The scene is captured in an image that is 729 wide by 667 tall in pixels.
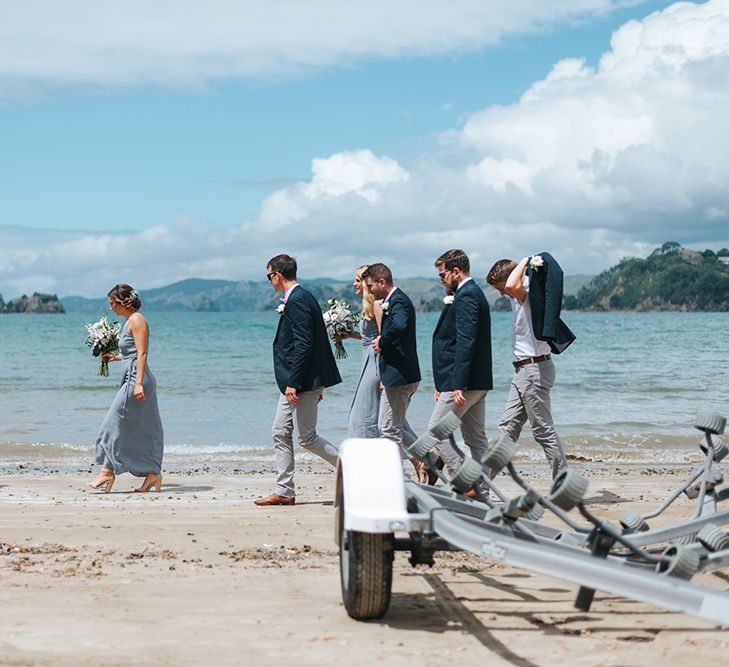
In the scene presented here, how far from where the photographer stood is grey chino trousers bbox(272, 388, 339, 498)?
29.5ft

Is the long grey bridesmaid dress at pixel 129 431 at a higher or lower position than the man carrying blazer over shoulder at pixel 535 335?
lower

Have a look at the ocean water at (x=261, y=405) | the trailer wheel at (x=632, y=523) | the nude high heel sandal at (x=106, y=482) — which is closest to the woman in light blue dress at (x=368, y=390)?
the nude high heel sandal at (x=106, y=482)

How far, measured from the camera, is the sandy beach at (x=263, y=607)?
15.5ft

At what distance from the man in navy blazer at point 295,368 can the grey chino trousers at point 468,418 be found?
881 millimetres

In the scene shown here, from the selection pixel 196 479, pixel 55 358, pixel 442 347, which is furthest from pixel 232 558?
pixel 55 358

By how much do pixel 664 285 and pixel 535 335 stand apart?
170 metres

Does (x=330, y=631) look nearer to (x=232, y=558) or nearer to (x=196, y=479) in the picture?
(x=232, y=558)

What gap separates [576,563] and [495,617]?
146 cm

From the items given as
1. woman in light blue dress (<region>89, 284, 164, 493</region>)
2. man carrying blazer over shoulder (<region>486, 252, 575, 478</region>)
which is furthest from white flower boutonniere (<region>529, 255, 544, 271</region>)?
woman in light blue dress (<region>89, 284, 164, 493</region>)

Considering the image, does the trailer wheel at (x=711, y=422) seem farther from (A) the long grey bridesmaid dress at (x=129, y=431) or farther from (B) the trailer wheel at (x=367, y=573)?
(A) the long grey bridesmaid dress at (x=129, y=431)

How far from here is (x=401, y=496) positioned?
16.3ft

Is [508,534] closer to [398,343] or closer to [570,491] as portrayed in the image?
[570,491]

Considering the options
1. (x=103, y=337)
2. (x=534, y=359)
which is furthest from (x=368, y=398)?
(x=103, y=337)

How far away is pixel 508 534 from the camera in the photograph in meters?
4.84
